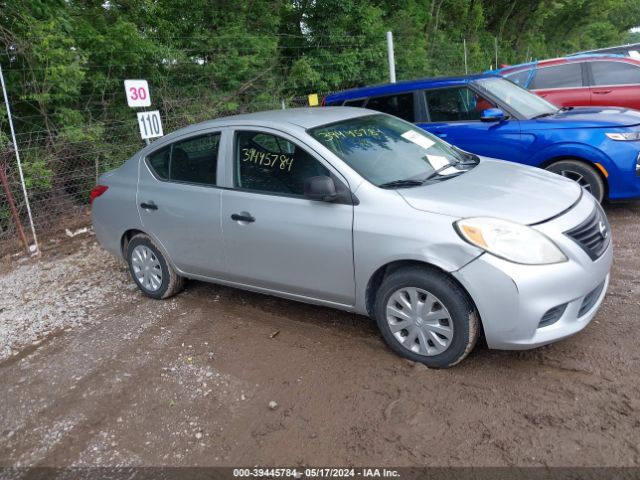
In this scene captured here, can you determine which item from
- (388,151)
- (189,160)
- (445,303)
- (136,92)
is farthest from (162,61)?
(445,303)

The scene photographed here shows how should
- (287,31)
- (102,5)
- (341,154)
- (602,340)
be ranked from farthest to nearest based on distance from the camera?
(287,31) → (102,5) → (341,154) → (602,340)

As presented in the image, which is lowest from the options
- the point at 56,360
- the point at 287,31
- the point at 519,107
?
the point at 56,360

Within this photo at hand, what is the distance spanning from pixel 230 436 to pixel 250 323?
4.74 feet

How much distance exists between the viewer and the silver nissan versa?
3.14m

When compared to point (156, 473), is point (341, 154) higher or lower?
higher

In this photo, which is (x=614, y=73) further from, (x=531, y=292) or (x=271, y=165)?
(x=531, y=292)

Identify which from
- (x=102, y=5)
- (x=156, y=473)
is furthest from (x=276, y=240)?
(x=102, y=5)

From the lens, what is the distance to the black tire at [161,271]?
16.3 feet

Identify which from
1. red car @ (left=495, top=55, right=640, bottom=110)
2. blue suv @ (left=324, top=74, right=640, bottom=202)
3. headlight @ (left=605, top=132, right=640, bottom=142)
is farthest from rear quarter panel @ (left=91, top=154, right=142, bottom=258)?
red car @ (left=495, top=55, right=640, bottom=110)

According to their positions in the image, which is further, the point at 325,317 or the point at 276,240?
the point at 325,317

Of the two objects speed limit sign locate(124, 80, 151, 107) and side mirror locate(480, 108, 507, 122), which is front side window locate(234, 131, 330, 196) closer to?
side mirror locate(480, 108, 507, 122)

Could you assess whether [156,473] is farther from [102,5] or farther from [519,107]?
[102,5]

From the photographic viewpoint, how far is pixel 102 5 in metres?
8.91

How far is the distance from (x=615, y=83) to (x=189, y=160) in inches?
269
